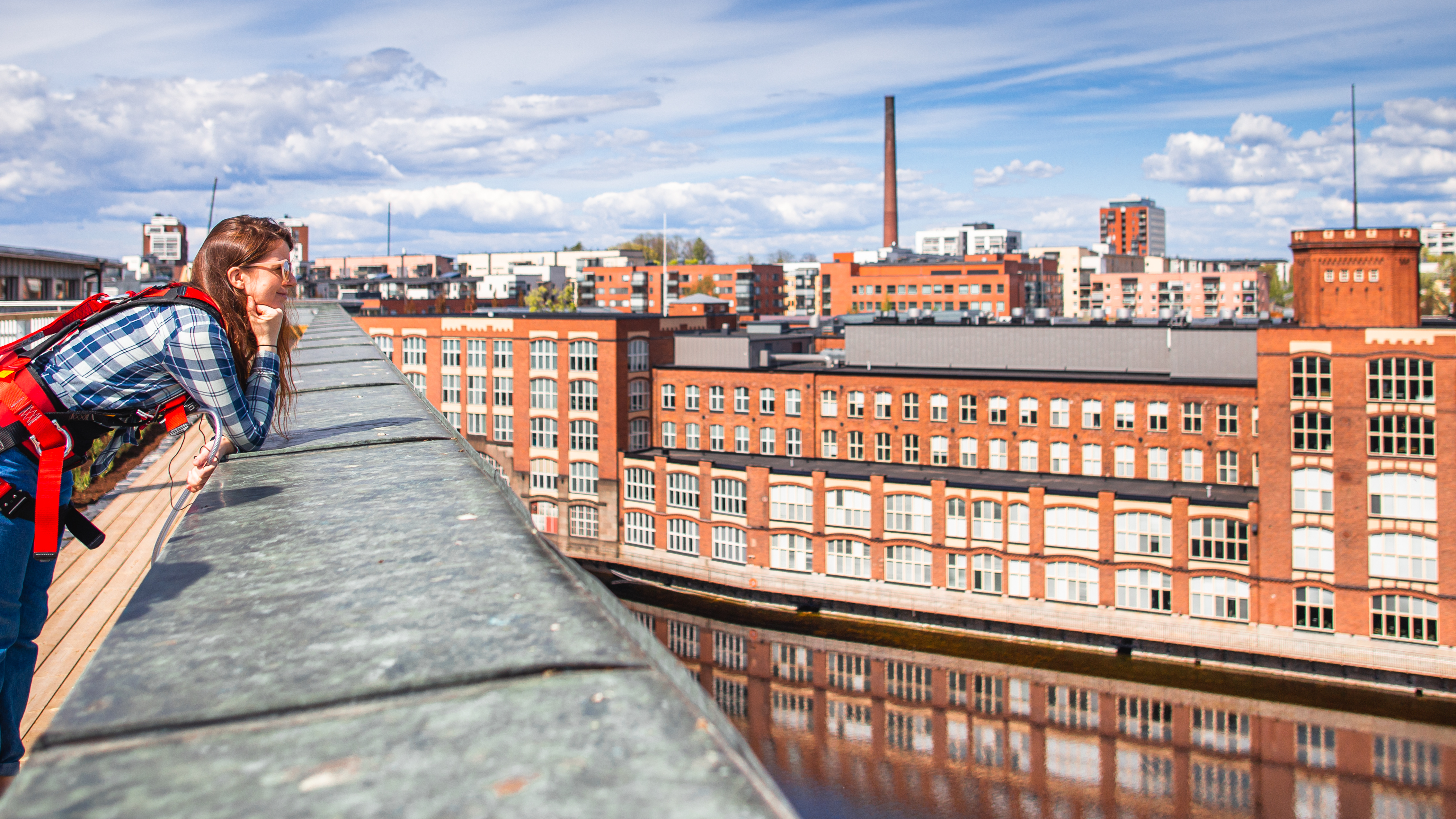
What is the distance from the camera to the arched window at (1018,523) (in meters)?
42.3

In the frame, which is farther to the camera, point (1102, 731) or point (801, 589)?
point (801, 589)

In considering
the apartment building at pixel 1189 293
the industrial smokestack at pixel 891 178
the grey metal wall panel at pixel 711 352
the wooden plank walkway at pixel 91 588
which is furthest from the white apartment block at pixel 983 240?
the wooden plank walkway at pixel 91 588

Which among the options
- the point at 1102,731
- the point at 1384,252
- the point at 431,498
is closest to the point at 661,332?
the point at 1102,731

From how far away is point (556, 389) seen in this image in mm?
56812

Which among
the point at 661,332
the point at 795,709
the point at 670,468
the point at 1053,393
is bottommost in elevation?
the point at 795,709

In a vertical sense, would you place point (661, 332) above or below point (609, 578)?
above

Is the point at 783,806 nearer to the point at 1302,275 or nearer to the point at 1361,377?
the point at 1361,377

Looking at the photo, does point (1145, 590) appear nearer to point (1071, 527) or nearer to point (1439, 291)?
point (1071, 527)

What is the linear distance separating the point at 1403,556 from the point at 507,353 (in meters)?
43.4

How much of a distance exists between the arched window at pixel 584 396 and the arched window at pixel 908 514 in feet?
58.6

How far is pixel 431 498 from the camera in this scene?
311cm

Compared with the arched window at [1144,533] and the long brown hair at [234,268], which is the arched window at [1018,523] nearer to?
the arched window at [1144,533]

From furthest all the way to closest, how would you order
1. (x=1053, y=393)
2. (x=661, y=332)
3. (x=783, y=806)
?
(x=661, y=332) → (x=1053, y=393) → (x=783, y=806)

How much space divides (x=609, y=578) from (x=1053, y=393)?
24997mm
